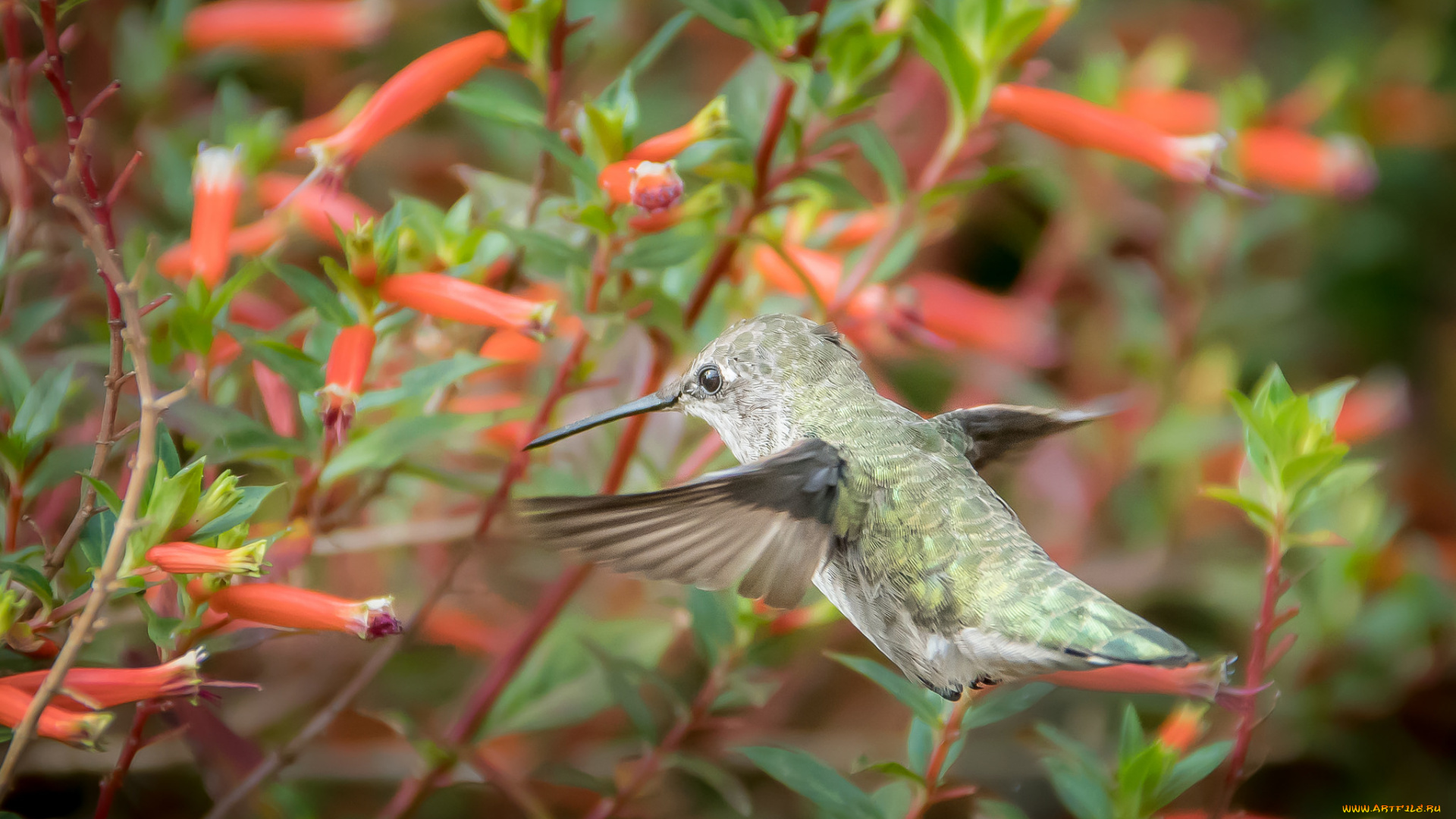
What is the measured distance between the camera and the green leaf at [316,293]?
3.85ft

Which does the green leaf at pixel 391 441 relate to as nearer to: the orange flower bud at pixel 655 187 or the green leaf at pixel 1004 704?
the orange flower bud at pixel 655 187

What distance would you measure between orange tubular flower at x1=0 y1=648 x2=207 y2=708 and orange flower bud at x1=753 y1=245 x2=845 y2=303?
922 millimetres

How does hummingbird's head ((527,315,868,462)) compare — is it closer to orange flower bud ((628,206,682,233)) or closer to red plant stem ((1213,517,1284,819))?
orange flower bud ((628,206,682,233))

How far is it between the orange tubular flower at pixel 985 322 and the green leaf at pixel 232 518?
1.18 m

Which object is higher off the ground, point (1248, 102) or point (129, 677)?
point (1248, 102)

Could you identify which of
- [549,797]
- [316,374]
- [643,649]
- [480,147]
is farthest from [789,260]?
[480,147]

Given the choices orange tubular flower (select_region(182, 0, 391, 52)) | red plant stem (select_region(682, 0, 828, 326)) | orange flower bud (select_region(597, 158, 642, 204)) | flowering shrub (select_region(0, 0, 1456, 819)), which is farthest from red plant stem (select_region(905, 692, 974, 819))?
orange tubular flower (select_region(182, 0, 391, 52))

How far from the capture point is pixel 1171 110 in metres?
2.06

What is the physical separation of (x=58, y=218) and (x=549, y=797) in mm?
1351

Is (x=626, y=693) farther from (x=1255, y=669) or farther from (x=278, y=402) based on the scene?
(x=1255, y=669)

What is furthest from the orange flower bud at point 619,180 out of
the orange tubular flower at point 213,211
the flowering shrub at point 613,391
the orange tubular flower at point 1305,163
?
the orange tubular flower at point 1305,163

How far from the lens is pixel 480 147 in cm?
273

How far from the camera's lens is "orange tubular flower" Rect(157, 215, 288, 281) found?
4.99 feet

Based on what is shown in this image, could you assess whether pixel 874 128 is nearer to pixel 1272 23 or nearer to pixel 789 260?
pixel 789 260
